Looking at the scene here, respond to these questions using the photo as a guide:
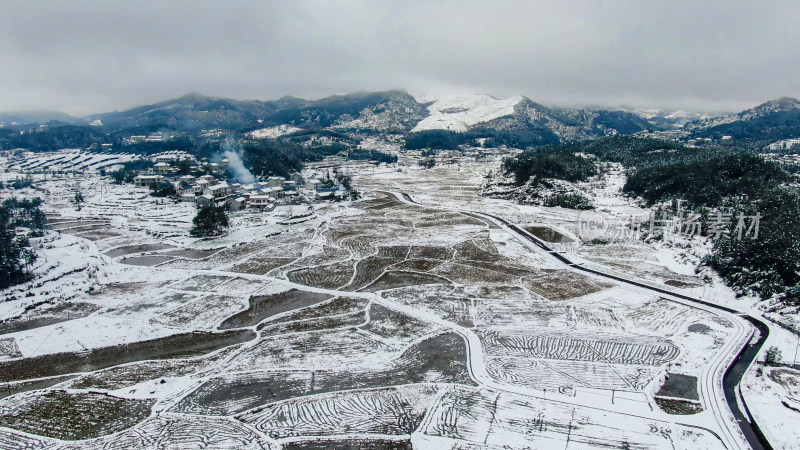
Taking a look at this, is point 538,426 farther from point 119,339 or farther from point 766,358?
point 119,339

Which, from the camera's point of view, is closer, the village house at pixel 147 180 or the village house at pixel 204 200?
the village house at pixel 204 200

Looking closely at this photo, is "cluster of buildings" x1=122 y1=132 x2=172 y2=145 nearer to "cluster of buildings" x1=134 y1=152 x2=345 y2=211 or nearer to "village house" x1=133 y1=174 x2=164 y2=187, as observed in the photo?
"cluster of buildings" x1=134 y1=152 x2=345 y2=211

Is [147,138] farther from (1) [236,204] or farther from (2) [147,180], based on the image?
(1) [236,204]

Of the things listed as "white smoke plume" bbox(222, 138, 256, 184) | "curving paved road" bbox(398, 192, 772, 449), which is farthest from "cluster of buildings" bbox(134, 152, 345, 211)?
"curving paved road" bbox(398, 192, 772, 449)

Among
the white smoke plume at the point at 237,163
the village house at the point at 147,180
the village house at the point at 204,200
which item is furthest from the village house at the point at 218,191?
the village house at the point at 147,180

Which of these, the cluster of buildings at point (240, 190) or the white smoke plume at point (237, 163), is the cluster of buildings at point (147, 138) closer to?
the white smoke plume at point (237, 163)

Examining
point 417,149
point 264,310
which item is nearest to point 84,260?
point 264,310

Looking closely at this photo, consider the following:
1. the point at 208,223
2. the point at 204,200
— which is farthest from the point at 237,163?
the point at 208,223
